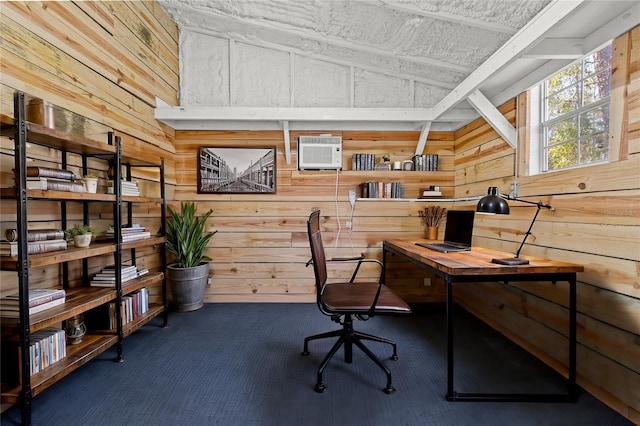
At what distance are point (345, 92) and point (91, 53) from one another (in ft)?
7.51

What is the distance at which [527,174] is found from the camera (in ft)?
7.54

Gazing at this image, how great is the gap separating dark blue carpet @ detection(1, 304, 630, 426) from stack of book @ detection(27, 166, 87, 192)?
1224mm

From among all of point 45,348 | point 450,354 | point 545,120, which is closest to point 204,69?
point 45,348

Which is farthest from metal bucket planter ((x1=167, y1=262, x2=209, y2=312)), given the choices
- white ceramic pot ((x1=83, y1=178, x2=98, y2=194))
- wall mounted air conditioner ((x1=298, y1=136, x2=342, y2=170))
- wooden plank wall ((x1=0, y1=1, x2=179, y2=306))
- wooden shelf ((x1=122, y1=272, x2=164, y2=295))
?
wall mounted air conditioner ((x1=298, y1=136, x2=342, y2=170))

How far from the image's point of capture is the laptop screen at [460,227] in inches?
94.3

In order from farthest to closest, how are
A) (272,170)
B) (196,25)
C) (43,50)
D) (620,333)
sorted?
(272,170) → (196,25) → (43,50) → (620,333)

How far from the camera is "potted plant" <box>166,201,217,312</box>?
2.97 m

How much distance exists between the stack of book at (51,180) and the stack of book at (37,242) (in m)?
0.25

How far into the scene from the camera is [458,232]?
255cm

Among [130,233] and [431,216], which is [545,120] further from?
[130,233]

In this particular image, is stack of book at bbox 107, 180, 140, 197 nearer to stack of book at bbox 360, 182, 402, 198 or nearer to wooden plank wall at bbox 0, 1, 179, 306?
wooden plank wall at bbox 0, 1, 179, 306

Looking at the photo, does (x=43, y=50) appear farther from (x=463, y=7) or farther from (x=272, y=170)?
(x=463, y=7)

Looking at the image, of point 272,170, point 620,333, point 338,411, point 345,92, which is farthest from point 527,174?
point 272,170

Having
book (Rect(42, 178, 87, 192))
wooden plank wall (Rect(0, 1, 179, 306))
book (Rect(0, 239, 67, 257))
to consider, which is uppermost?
wooden plank wall (Rect(0, 1, 179, 306))
